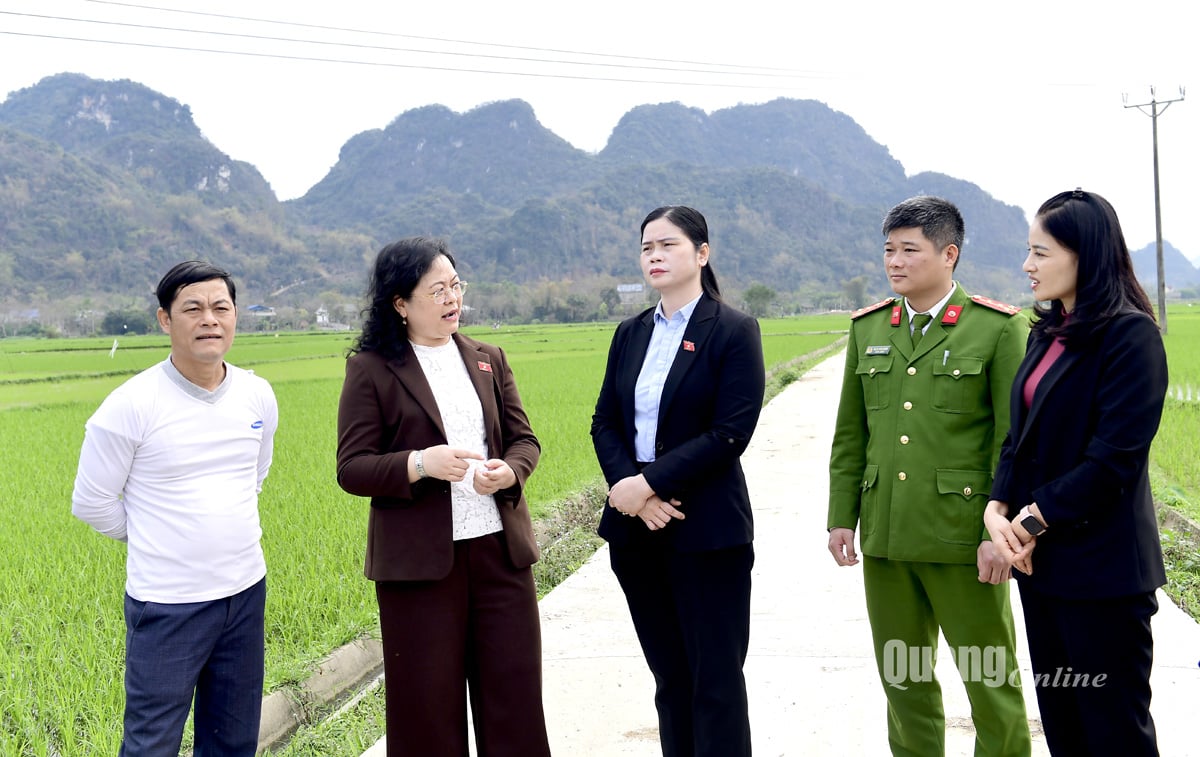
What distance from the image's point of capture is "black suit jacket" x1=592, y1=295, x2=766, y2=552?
2.21 metres

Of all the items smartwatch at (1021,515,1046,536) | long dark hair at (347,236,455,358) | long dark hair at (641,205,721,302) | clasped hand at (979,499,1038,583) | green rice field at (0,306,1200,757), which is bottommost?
green rice field at (0,306,1200,757)

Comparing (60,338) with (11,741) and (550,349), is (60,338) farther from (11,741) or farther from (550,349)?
(11,741)

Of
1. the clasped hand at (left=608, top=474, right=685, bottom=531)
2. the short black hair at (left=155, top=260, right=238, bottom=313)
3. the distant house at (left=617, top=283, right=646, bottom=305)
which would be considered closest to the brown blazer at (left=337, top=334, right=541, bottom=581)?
the clasped hand at (left=608, top=474, right=685, bottom=531)

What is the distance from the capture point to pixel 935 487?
2.29m

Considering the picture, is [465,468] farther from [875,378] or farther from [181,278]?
[875,378]

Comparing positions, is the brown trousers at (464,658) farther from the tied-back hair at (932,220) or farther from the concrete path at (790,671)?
the tied-back hair at (932,220)

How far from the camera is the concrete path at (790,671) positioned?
2.76 metres

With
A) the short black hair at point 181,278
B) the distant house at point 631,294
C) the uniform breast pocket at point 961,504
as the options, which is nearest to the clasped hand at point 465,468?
the short black hair at point 181,278

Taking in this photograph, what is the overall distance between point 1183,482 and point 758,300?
6100 centimetres

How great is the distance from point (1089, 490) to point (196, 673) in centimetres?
201

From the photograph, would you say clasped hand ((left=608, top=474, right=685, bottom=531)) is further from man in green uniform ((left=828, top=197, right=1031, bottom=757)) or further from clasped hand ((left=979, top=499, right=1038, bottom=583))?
clasped hand ((left=979, top=499, right=1038, bottom=583))

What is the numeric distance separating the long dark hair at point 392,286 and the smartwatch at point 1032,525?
1494 millimetres

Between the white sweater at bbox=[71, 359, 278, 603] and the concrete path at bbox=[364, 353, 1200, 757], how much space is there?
1.01 meters

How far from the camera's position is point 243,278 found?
189 feet
